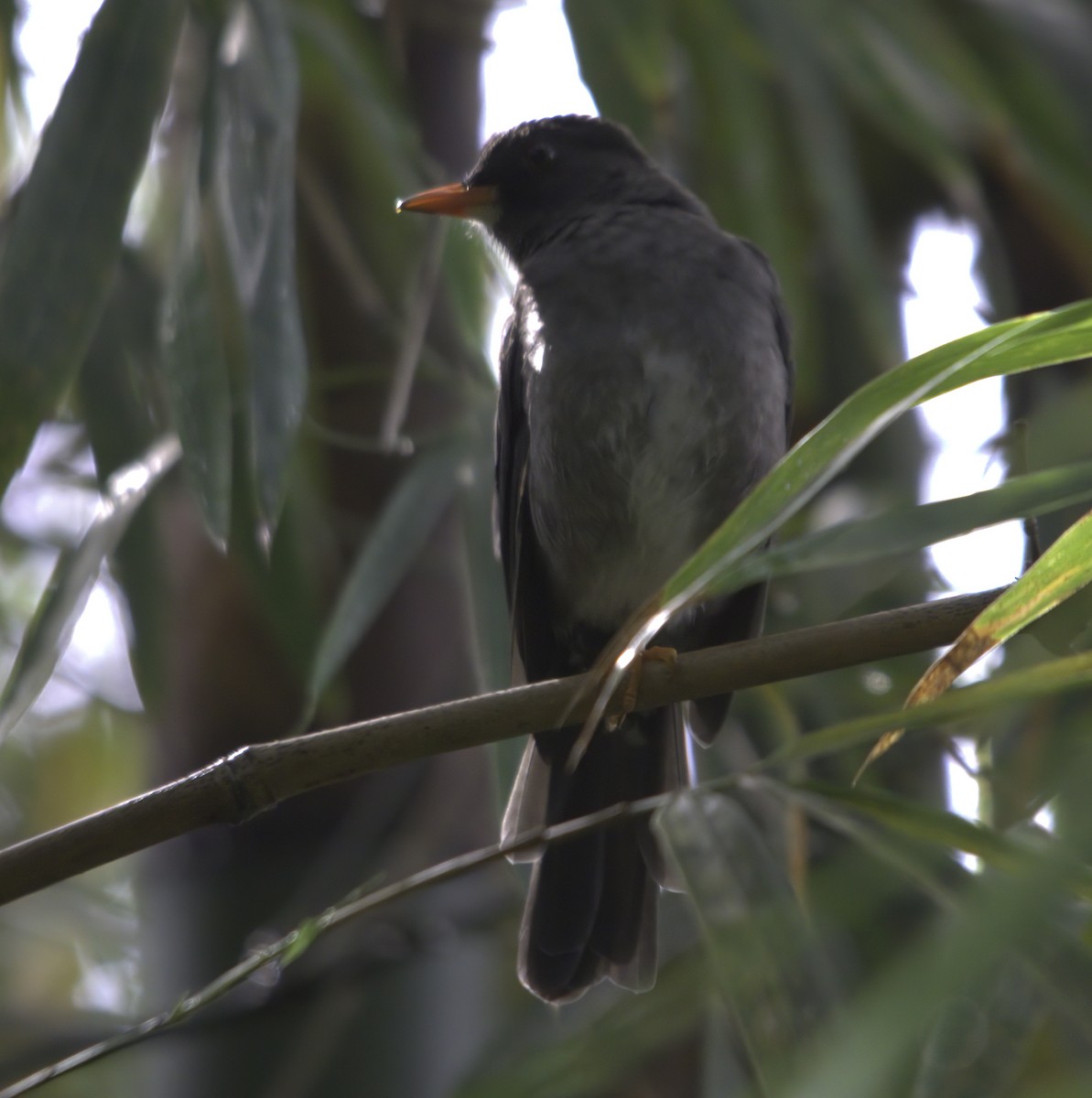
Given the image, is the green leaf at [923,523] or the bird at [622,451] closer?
the green leaf at [923,523]

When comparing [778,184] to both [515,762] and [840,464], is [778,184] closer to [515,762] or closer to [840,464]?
[515,762]

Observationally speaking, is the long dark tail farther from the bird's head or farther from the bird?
the bird's head

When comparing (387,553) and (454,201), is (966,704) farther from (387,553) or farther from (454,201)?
(454,201)

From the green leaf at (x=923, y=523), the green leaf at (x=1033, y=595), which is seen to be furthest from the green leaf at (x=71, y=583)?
the green leaf at (x=1033, y=595)

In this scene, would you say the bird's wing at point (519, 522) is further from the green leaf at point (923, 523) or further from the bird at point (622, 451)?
the green leaf at point (923, 523)

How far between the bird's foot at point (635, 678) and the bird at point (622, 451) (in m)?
0.38

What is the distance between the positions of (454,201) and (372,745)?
5.90ft

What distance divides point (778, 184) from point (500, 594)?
162cm

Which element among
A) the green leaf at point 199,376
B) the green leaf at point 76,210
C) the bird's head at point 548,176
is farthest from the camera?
the bird's head at point 548,176

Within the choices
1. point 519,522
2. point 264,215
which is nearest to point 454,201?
point 519,522

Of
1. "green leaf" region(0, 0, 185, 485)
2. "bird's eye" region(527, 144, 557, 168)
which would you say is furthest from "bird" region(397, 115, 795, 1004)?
"green leaf" region(0, 0, 185, 485)

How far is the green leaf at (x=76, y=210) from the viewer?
1.88 m

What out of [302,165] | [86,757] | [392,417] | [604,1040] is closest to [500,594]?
[392,417]

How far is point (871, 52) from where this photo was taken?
3088mm
